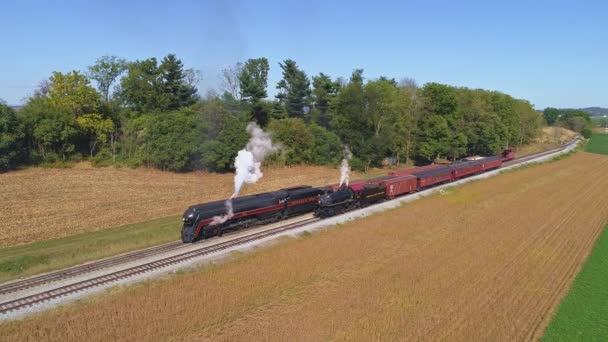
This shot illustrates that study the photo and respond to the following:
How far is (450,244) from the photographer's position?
24.4m

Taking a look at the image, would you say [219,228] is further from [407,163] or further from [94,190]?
[407,163]

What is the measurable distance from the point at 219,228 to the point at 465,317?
616 inches

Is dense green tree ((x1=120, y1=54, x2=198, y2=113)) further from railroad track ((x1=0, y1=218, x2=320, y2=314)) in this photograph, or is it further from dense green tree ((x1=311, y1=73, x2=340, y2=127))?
railroad track ((x1=0, y1=218, x2=320, y2=314))

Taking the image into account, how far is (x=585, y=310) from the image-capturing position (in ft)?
54.7

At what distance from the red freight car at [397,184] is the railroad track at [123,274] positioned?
1219 centimetres

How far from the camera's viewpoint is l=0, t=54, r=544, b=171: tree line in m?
53.6

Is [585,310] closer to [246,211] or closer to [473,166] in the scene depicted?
[246,211]

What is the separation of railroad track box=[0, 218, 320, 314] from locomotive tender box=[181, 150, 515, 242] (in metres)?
1.25

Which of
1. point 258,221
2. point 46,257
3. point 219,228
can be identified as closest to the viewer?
point 46,257

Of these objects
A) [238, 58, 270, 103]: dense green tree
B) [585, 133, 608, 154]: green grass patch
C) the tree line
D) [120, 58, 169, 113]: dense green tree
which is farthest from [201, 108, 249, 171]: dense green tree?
[585, 133, 608, 154]: green grass patch

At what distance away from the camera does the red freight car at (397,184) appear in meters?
36.3

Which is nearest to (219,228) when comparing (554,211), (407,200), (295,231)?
(295,231)

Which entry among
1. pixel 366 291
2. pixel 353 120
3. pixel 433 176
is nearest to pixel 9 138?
pixel 353 120

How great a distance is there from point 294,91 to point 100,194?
3992 cm
